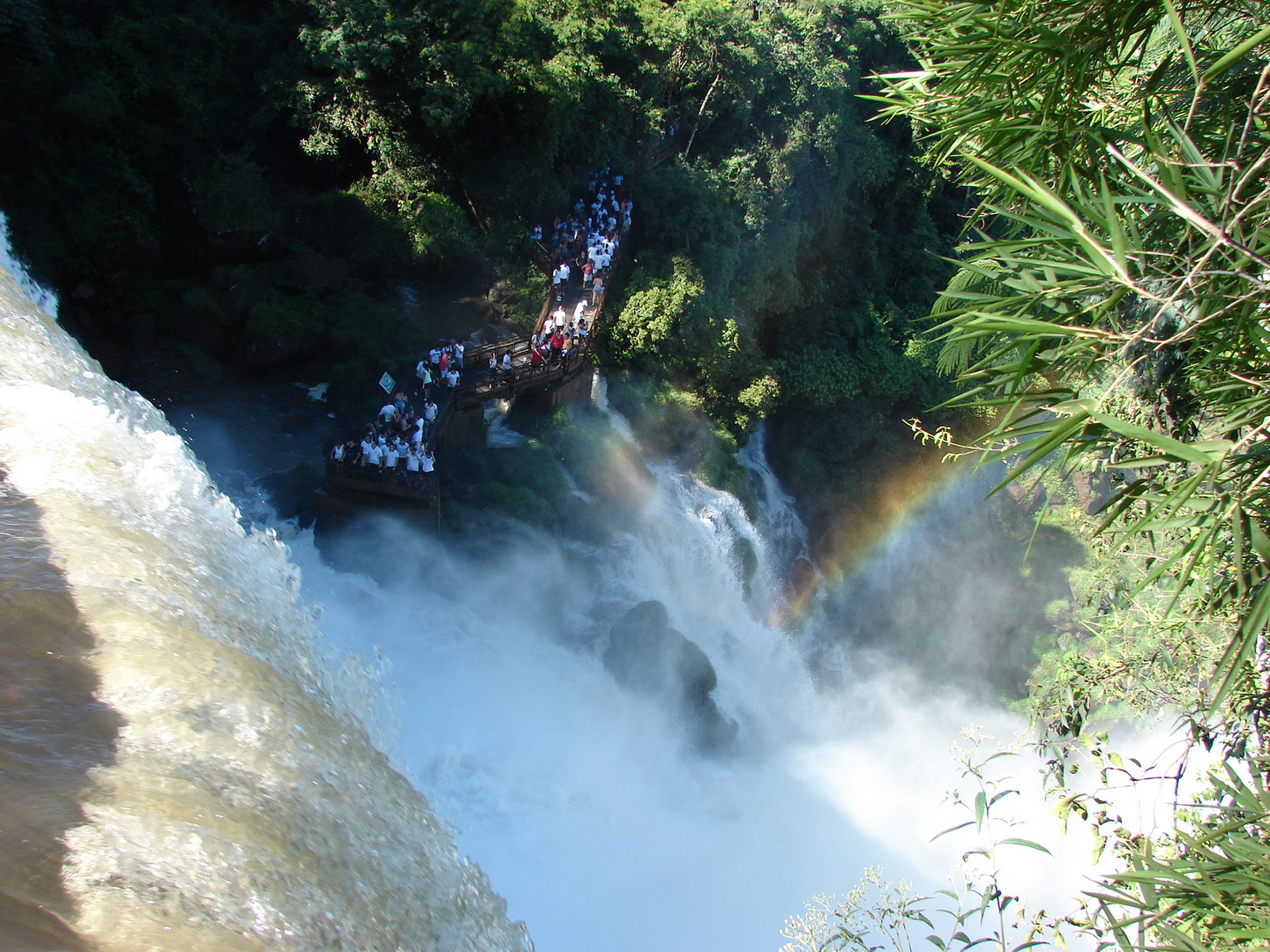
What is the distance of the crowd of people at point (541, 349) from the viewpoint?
1194 centimetres

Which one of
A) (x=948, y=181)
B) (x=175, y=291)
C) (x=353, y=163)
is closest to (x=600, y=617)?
(x=175, y=291)

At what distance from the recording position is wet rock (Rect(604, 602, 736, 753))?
44.6 ft

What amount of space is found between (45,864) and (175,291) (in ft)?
40.2

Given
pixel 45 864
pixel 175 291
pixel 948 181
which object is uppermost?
pixel 948 181

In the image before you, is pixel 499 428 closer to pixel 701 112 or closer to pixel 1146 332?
pixel 701 112

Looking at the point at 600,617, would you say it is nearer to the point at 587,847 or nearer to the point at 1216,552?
the point at 587,847

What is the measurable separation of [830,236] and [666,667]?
13375 mm

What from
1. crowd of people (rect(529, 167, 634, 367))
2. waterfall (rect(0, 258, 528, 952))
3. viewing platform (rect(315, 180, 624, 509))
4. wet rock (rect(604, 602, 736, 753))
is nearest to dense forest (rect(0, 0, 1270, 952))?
crowd of people (rect(529, 167, 634, 367))

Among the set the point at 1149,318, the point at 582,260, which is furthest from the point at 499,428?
the point at 1149,318

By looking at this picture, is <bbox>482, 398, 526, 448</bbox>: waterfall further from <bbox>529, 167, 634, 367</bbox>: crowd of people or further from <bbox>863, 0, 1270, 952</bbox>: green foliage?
<bbox>863, 0, 1270, 952</bbox>: green foliage

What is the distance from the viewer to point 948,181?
2609 centimetres

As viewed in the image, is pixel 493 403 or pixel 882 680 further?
pixel 882 680

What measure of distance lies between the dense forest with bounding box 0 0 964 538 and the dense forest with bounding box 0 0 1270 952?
0.21 ft

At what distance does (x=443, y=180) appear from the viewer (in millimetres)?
16141
